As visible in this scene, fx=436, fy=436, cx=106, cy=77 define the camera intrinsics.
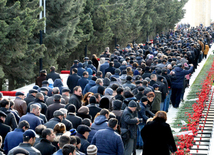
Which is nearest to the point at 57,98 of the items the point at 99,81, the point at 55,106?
the point at 55,106

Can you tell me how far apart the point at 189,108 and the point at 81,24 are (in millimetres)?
13887

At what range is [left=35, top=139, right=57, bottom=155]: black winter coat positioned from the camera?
766 centimetres

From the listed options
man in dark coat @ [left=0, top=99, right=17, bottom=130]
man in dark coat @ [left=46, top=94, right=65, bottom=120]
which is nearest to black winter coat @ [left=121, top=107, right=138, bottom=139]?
man in dark coat @ [left=46, top=94, right=65, bottom=120]

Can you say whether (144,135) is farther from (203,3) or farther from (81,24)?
(203,3)

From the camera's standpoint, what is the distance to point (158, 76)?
601 inches

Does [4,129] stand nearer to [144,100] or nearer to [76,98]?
[76,98]

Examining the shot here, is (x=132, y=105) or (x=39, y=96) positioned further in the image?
(x=39, y=96)

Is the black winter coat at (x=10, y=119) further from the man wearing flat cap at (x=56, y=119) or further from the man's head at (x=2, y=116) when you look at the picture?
the man wearing flat cap at (x=56, y=119)

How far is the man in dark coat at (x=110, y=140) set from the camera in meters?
8.21

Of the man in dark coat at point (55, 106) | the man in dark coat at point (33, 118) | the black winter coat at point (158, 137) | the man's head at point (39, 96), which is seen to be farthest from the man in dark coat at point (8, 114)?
the black winter coat at point (158, 137)

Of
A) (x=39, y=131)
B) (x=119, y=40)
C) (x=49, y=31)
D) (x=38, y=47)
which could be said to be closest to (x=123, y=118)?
(x=39, y=131)

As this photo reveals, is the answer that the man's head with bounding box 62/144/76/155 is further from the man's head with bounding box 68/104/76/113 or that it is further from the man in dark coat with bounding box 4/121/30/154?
the man's head with bounding box 68/104/76/113

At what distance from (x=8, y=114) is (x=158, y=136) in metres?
3.43

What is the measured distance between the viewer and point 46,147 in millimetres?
7684
